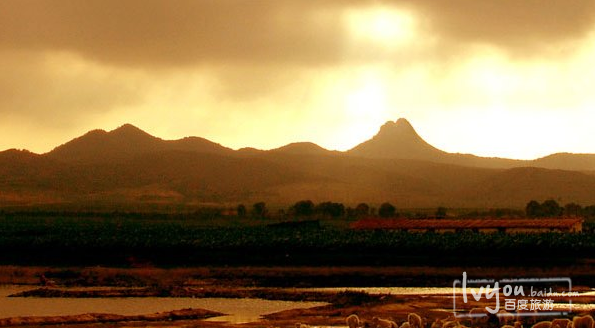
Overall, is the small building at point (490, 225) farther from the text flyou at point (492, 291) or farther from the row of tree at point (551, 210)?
the row of tree at point (551, 210)

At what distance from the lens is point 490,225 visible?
74.3 meters

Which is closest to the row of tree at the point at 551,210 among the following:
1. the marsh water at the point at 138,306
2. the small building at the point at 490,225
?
the small building at the point at 490,225

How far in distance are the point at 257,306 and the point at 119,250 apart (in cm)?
2608

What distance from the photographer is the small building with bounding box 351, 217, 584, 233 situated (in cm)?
7168

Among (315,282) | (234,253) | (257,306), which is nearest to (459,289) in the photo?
(315,282)

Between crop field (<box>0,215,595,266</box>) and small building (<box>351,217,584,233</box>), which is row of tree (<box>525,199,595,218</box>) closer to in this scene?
small building (<box>351,217,584,233</box>)

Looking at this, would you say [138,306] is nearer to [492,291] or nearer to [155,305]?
[155,305]

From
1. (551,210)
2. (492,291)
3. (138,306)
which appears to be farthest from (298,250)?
(551,210)

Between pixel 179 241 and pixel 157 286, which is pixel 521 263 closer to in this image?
pixel 157 286

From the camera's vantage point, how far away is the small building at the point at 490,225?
7168 cm

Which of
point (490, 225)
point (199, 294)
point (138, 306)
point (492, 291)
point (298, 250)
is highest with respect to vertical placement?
point (490, 225)

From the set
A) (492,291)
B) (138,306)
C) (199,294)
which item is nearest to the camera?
(138,306)

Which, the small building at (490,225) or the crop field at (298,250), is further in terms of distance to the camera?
the small building at (490,225)

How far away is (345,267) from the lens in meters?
48.5
